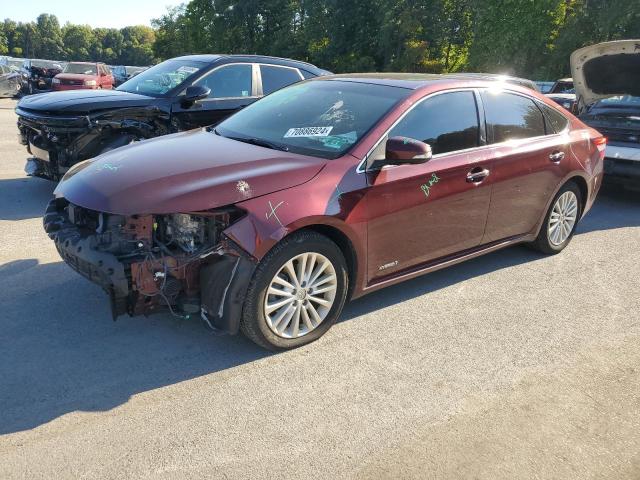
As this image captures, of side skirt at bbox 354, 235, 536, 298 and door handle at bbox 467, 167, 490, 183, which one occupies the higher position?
door handle at bbox 467, 167, 490, 183

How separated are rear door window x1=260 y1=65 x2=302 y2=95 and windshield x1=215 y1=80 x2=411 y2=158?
122 inches

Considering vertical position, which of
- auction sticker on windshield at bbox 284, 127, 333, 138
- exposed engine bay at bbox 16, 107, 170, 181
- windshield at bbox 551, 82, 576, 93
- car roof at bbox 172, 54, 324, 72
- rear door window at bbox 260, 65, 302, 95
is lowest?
exposed engine bay at bbox 16, 107, 170, 181

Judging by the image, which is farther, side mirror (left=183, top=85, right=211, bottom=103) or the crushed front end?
side mirror (left=183, top=85, right=211, bottom=103)

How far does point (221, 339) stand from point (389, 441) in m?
1.39

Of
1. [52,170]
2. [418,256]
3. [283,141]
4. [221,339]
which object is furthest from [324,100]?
[52,170]

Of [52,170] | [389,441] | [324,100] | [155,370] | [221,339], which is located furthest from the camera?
[52,170]

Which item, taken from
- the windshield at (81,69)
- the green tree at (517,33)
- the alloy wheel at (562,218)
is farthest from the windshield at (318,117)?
the green tree at (517,33)

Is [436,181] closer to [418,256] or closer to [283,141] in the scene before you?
[418,256]

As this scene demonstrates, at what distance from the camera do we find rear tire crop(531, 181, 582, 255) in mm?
5480

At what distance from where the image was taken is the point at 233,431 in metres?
2.88

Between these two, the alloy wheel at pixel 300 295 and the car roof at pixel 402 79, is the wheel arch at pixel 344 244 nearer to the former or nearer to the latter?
the alloy wheel at pixel 300 295

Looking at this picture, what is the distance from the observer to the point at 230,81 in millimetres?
7602

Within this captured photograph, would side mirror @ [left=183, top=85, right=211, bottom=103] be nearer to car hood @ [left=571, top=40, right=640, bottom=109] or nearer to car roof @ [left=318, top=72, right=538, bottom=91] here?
car roof @ [left=318, top=72, right=538, bottom=91]

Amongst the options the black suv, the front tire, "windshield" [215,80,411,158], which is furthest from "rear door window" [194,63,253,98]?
the front tire
